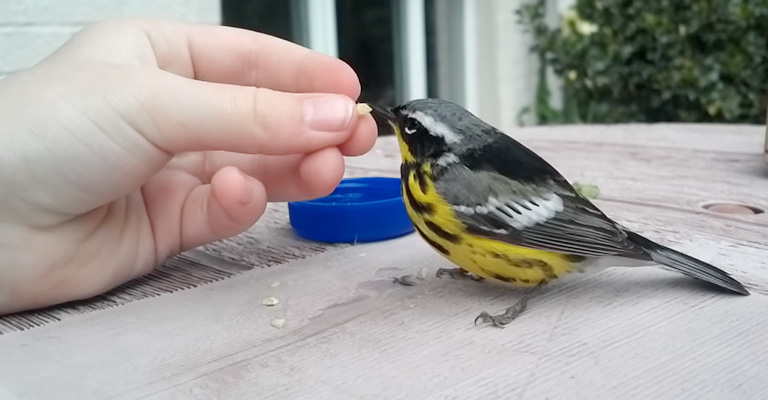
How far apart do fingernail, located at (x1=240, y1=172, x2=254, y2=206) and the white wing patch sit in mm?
332

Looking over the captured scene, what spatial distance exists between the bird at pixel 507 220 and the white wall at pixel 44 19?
6.91 feet

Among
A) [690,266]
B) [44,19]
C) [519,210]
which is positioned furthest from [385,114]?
[44,19]

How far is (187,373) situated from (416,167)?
62 cm

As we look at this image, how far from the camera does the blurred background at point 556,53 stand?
4.63 m

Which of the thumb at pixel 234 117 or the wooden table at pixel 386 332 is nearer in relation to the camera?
the wooden table at pixel 386 332

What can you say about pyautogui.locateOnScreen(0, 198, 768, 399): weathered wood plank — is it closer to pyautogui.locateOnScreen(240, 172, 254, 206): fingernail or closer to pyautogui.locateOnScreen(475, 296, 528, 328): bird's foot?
pyautogui.locateOnScreen(475, 296, 528, 328): bird's foot

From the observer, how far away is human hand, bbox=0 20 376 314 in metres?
1.07

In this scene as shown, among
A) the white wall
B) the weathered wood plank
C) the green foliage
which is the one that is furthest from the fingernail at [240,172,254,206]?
the green foliage

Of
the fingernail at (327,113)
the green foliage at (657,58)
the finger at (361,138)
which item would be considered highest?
the fingernail at (327,113)

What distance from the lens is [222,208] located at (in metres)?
1.28

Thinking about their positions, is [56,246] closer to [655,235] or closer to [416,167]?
[416,167]

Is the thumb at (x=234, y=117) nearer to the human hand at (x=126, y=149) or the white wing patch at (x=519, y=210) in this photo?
the human hand at (x=126, y=149)

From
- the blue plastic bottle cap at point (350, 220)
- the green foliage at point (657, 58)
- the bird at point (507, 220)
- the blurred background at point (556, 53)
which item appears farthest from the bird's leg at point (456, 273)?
the green foliage at point (657, 58)

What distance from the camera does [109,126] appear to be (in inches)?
42.4
